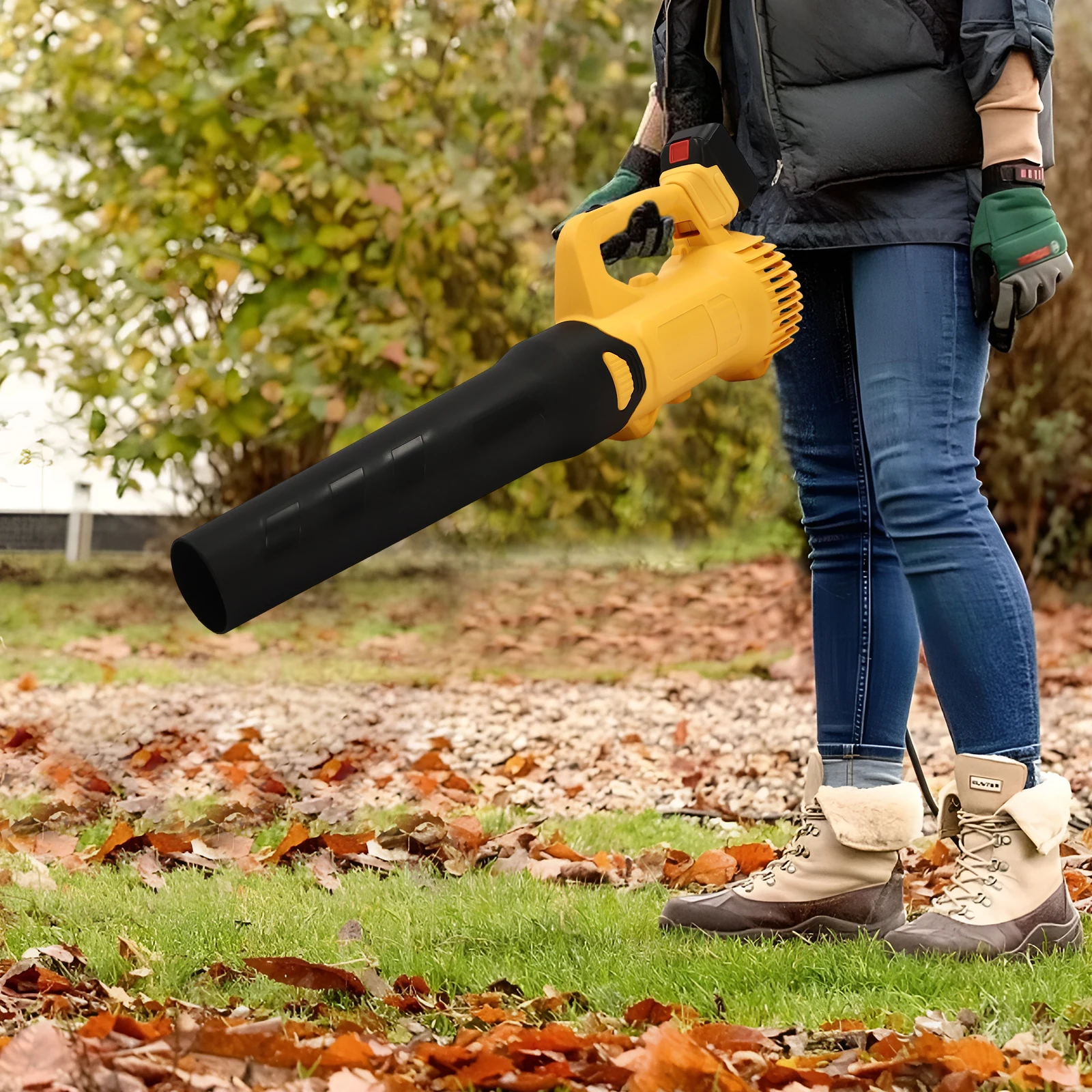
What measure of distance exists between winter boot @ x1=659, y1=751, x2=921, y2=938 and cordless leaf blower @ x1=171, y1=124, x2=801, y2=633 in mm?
649

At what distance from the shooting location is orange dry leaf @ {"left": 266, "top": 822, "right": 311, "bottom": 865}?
2697mm

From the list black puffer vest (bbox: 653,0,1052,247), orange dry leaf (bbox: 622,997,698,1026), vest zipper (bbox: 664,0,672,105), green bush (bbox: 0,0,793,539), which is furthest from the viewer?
green bush (bbox: 0,0,793,539)

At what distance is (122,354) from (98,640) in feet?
3.83

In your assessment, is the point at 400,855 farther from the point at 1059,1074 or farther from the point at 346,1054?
the point at 1059,1074

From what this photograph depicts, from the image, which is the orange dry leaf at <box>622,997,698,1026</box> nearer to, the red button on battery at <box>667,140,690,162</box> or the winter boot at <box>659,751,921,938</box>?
the winter boot at <box>659,751,921,938</box>

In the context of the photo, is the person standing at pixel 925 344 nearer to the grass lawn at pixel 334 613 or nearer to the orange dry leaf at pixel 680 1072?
the orange dry leaf at pixel 680 1072

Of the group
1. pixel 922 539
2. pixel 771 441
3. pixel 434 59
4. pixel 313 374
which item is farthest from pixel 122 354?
pixel 922 539

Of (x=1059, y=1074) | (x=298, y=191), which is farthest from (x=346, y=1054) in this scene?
(x=298, y=191)

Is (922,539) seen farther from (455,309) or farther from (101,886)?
(455,309)

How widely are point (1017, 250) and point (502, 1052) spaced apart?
3.82ft

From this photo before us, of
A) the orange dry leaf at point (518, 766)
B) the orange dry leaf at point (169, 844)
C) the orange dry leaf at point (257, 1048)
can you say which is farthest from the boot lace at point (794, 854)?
the orange dry leaf at point (518, 766)

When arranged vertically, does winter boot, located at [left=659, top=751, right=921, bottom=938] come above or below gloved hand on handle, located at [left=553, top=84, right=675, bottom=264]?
below

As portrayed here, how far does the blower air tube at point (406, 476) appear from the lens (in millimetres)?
1506

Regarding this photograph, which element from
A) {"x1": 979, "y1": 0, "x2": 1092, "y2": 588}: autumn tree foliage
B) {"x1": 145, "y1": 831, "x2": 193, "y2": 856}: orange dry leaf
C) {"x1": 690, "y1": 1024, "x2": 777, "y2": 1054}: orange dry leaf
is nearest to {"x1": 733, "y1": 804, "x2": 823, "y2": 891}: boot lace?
{"x1": 690, "y1": 1024, "x2": 777, "y2": 1054}: orange dry leaf
